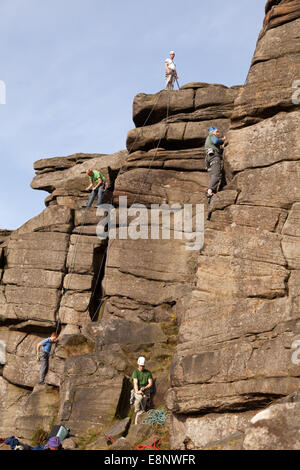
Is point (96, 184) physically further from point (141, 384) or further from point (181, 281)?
point (141, 384)

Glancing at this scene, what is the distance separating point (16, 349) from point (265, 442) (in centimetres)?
1914

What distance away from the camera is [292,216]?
2009 centimetres

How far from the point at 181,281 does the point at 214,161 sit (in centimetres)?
561

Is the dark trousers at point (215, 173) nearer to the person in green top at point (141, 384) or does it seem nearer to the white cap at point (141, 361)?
the white cap at point (141, 361)

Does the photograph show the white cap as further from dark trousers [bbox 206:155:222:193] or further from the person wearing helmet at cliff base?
dark trousers [bbox 206:155:222:193]

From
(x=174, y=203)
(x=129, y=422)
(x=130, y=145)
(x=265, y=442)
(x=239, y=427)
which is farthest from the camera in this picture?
(x=130, y=145)

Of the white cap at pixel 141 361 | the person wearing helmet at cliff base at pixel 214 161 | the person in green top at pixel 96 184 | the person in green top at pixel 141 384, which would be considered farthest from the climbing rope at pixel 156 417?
the person in green top at pixel 96 184

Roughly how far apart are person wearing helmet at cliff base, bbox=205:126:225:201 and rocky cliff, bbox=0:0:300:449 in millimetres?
752

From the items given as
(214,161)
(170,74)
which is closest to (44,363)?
(214,161)

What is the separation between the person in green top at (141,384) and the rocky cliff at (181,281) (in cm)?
66

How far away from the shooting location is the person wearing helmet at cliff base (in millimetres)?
24703

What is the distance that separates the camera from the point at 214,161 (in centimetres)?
2486
